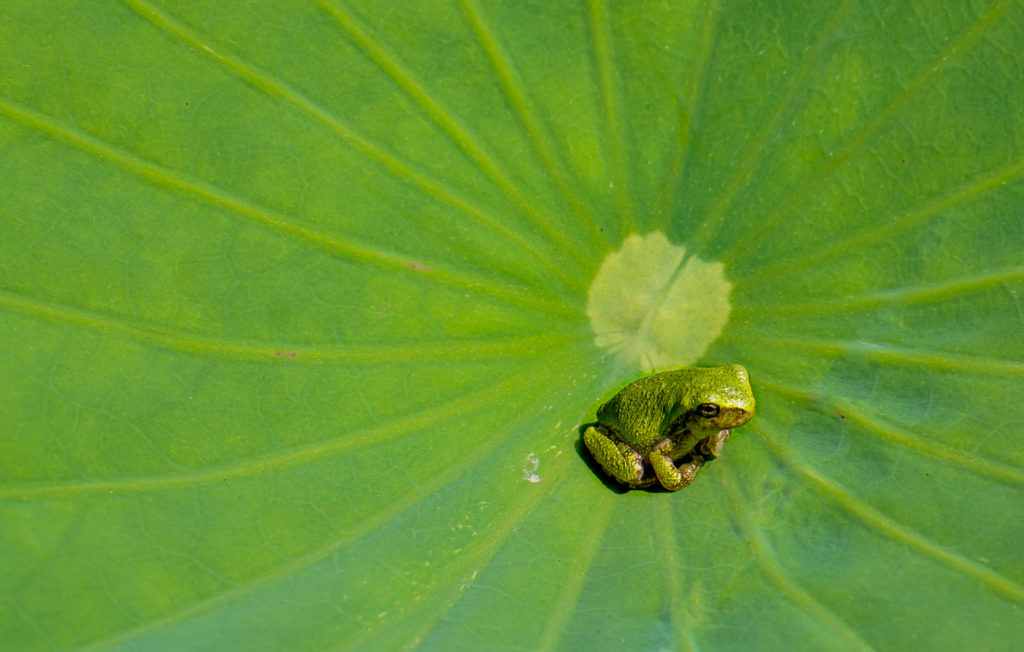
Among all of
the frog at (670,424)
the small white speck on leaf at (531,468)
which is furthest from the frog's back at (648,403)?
the small white speck on leaf at (531,468)

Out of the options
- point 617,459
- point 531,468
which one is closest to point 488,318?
point 531,468

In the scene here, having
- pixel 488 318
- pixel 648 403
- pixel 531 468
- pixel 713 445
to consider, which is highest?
pixel 488 318

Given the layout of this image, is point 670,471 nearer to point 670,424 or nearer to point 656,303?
point 670,424

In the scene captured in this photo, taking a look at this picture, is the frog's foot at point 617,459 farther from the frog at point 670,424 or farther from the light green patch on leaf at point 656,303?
the light green patch on leaf at point 656,303

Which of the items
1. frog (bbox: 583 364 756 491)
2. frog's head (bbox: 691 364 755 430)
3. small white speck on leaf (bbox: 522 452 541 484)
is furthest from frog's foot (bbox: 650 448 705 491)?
small white speck on leaf (bbox: 522 452 541 484)

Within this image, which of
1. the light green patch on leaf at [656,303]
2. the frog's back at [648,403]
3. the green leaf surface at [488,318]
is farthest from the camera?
the light green patch on leaf at [656,303]

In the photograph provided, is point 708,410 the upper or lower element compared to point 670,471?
upper
